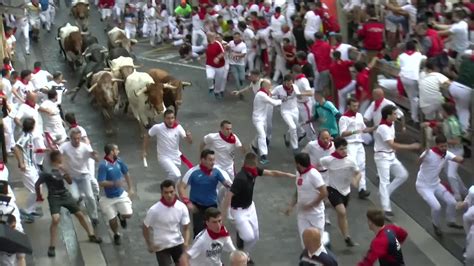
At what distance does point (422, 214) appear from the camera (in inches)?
580

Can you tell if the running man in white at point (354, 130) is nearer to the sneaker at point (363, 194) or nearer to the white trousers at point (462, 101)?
the sneaker at point (363, 194)

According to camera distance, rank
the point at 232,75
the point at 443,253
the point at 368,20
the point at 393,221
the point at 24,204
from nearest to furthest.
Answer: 1. the point at 443,253
2. the point at 393,221
3. the point at 24,204
4. the point at 368,20
5. the point at 232,75

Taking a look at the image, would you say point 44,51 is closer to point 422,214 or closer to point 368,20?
point 368,20

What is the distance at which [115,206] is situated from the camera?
44.7 ft

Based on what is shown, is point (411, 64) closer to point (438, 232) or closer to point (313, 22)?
point (438, 232)

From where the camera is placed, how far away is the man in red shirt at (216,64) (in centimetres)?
2167

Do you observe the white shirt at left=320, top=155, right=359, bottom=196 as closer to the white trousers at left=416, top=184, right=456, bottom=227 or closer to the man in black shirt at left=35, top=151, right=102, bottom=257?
the white trousers at left=416, top=184, right=456, bottom=227

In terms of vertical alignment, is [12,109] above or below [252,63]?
above

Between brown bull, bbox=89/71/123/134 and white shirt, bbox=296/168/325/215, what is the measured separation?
8164mm

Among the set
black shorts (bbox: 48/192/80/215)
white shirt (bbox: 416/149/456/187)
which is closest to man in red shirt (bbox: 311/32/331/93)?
white shirt (bbox: 416/149/456/187)

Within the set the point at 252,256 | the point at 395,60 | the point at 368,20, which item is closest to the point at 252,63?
the point at 368,20

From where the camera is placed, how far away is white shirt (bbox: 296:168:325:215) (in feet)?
39.5

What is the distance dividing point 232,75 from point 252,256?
10.7 m

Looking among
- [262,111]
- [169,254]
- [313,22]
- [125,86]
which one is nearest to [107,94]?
[125,86]
